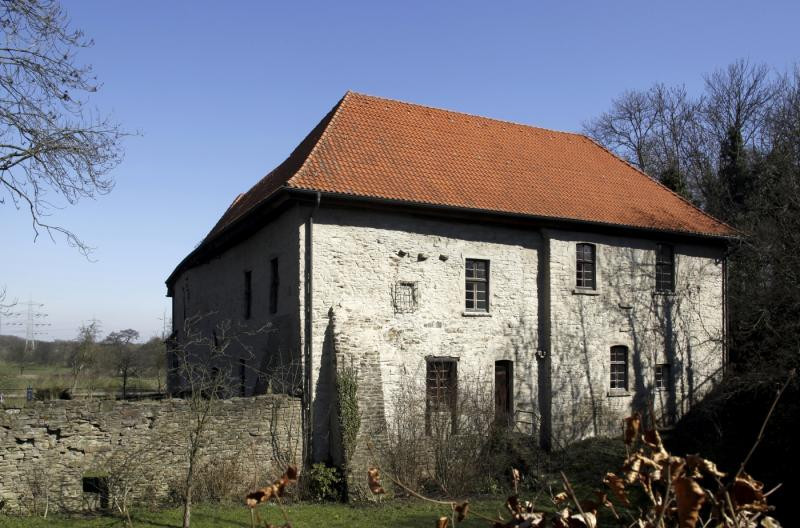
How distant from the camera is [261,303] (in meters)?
18.2

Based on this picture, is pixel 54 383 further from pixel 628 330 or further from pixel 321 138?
pixel 628 330

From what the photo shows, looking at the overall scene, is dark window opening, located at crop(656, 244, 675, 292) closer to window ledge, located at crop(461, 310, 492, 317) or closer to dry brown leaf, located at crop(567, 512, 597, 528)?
window ledge, located at crop(461, 310, 492, 317)

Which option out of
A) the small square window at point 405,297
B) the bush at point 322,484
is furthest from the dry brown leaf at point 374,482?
the small square window at point 405,297

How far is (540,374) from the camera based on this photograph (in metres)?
18.2

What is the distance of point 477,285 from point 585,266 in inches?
142

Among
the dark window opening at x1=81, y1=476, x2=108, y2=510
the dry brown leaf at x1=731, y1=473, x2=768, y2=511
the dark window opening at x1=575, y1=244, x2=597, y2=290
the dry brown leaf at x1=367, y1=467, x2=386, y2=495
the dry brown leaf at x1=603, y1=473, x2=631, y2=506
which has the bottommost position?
the dark window opening at x1=81, y1=476, x2=108, y2=510

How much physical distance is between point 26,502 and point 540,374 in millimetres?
12038

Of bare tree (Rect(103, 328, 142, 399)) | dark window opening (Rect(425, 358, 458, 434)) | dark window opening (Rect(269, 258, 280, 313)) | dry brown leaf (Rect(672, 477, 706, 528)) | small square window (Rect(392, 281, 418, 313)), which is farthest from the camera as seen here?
bare tree (Rect(103, 328, 142, 399))

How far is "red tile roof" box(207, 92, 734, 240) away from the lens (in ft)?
55.5

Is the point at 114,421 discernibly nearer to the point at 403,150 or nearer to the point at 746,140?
the point at 403,150

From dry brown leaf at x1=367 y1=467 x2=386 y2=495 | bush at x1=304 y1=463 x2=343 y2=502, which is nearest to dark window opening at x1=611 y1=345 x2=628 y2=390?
bush at x1=304 y1=463 x2=343 y2=502

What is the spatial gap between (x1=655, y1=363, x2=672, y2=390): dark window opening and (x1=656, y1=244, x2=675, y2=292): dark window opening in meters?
2.28

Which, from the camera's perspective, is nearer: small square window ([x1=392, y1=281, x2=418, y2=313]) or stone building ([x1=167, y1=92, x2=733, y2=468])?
stone building ([x1=167, y1=92, x2=733, y2=468])

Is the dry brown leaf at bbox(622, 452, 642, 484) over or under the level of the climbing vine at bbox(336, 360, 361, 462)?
over
